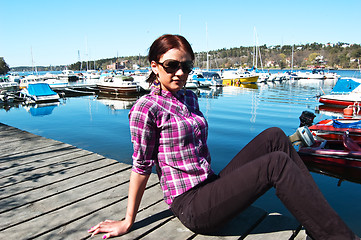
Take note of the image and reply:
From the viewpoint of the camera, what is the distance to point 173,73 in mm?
1832

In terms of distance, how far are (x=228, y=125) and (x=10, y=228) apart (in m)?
11.2

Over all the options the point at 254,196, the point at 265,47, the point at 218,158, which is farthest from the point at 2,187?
the point at 265,47

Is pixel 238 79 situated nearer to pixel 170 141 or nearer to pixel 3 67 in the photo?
pixel 170 141

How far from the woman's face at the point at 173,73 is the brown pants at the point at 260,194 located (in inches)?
27.6

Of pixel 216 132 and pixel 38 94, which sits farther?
pixel 38 94

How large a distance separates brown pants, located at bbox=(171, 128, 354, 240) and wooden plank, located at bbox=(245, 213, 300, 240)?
395mm

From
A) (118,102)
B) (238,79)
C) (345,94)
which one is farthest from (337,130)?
(238,79)

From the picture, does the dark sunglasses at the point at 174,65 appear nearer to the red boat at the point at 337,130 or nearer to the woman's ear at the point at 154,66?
the woman's ear at the point at 154,66

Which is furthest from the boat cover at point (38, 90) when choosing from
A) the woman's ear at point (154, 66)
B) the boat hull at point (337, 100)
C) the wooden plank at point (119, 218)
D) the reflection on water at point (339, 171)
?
the woman's ear at point (154, 66)

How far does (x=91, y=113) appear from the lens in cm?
1714

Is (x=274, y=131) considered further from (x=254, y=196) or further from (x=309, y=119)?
(x=309, y=119)

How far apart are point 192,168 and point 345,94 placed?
71.4 ft

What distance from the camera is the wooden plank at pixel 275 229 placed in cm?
192

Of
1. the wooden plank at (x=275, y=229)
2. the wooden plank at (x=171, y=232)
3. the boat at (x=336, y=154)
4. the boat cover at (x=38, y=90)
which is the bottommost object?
the boat at (x=336, y=154)
